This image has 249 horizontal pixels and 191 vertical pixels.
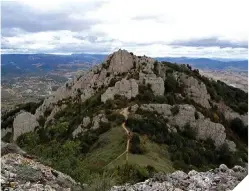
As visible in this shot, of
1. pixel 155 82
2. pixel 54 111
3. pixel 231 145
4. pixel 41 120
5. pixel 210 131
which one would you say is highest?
pixel 155 82

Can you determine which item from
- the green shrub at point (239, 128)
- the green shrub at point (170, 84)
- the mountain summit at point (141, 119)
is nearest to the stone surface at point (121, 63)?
the mountain summit at point (141, 119)

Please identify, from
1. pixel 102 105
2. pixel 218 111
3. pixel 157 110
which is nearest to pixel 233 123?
pixel 218 111

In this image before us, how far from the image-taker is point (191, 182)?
10156 mm

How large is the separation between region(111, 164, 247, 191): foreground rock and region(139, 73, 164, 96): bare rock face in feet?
99.2

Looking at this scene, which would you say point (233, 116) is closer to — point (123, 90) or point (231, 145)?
point (231, 145)

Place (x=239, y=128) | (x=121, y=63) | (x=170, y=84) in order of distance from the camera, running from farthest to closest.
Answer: (x=121, y=63), (x=170, y=84), (x=239, y=128)

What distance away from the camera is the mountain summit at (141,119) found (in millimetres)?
28531

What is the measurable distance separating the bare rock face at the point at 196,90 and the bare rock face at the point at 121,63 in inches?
252

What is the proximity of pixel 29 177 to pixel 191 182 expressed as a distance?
403 centimetres

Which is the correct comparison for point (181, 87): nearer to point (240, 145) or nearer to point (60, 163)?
point (240, 145)

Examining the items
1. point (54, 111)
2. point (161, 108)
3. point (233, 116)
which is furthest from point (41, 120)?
point (233, 116)

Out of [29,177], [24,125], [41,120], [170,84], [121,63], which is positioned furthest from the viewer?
[121,63]

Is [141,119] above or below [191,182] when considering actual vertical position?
below

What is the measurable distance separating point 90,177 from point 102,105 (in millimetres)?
27467
